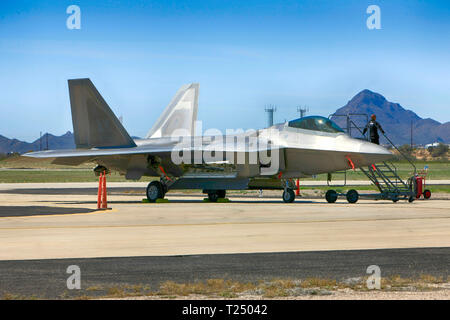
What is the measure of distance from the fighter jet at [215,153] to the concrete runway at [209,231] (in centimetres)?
370

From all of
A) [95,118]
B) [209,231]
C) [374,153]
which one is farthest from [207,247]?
[95,118]

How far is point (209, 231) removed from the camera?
13.6 metres

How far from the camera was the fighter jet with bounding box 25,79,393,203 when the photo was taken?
22828mm

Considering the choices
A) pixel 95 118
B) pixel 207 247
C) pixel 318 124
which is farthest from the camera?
pixel 95 118

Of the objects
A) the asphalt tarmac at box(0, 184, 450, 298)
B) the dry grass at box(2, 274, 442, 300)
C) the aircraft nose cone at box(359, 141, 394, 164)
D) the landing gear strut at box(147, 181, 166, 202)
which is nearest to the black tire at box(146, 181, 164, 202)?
the landing gear strut at box(147, 181, 166, 202)

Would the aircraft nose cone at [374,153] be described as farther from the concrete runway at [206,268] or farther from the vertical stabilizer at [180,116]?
the concrete runway at [206,268]

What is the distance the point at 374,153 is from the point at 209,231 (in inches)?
397

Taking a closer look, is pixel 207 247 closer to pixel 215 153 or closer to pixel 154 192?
pixel 215 153

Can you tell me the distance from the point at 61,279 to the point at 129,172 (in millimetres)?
18287

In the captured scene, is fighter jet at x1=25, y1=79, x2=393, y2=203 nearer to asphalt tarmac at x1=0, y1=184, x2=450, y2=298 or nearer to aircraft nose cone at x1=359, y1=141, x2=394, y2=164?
aircraft nose cone at x1=359, y1=141, x2=394, y2=164

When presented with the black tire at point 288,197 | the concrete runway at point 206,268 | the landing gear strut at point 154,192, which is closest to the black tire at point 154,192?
the landing gear strut at point 154,192

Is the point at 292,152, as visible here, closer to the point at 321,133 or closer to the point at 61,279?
the point at 321,133

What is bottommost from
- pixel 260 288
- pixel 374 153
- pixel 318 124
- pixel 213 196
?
pixel 260 288
